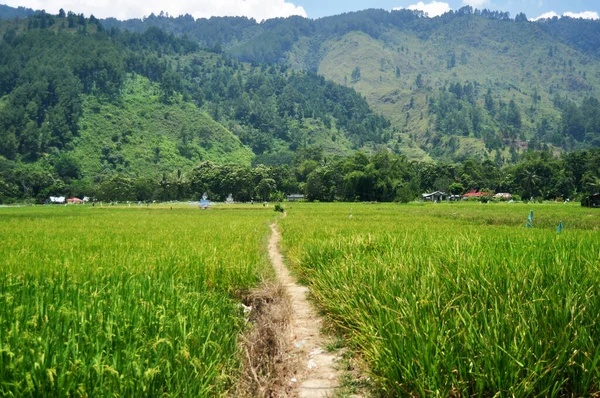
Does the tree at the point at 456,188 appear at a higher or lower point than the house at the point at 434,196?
higher

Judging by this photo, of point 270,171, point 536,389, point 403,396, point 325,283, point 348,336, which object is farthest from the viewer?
point 270,171

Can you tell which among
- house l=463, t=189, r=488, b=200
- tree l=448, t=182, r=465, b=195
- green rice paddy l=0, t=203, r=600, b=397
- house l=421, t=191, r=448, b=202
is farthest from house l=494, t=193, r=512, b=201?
green rice paddy l=0, t=203, r=600, b=397

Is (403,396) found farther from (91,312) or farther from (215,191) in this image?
(215,191)

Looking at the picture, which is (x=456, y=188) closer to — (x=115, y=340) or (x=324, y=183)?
(x=324, y=183)

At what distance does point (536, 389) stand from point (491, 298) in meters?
1.43

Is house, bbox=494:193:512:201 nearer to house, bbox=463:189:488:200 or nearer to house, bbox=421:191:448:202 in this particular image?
house, bbox=463:189:488:200

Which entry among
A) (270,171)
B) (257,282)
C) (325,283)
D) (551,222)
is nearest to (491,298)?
(325,283)

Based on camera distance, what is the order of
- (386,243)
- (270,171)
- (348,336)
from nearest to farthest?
(348,336) → (386,243) → (270,171)

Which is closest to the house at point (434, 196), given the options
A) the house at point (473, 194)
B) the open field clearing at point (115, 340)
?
the house at point (473, 194)

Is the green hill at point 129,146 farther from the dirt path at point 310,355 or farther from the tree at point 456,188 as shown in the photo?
the dirt path at point 310,355

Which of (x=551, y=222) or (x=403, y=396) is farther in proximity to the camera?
(x=551, y=222)

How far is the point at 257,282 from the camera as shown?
357 inches

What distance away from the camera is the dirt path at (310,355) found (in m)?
4.64

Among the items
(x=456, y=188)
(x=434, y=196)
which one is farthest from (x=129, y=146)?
(x=456, y=188)
